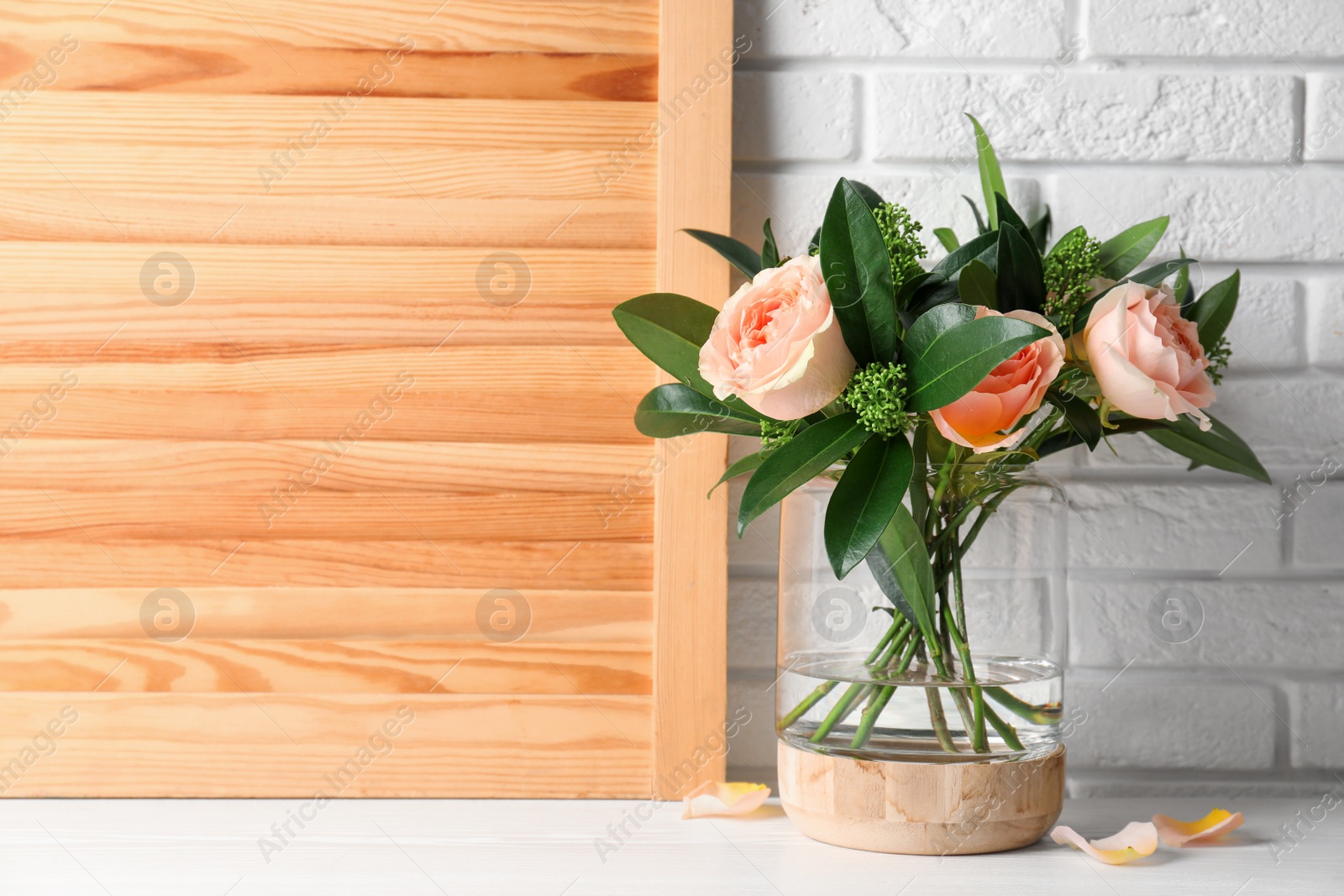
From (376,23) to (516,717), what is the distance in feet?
1.96

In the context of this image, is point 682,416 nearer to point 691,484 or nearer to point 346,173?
point 691,484

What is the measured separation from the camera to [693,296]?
2.65 ft

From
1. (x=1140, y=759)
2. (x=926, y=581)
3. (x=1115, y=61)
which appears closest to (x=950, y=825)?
(x=926, y=581)

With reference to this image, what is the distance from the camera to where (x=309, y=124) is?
32.4 inches

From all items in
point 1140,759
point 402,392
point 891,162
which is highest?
point 891,162

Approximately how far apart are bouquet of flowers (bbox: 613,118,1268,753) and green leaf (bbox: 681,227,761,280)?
0.06 ft

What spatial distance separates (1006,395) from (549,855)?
441 millimetres

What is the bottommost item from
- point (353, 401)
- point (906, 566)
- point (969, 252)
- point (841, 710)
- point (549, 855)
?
point (549, 855)

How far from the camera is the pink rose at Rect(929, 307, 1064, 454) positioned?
1.88 ft

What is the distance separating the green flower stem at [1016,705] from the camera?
67 cm

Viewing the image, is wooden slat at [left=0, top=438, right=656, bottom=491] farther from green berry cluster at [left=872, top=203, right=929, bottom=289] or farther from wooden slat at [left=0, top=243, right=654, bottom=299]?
green berry cluster at [left=872, top=203, right=929, bottom=289]

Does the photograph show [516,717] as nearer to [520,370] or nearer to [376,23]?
[520,370]

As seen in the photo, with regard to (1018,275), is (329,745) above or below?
below

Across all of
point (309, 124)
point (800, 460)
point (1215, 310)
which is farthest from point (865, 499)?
point (309, 124)
